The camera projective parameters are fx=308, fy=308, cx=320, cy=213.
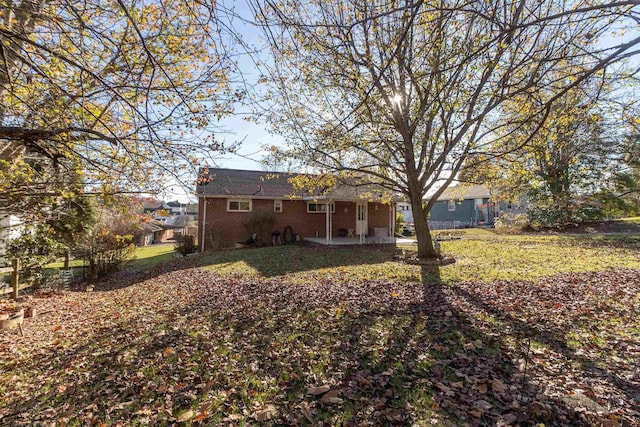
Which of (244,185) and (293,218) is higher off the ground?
(244,185)

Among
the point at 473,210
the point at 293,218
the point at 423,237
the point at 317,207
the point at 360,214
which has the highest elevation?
the point at 473,210

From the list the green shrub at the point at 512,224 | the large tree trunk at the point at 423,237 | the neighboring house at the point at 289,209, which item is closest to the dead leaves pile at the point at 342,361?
the large tree trunk at the point at 423,237

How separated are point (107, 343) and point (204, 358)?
6.15ft

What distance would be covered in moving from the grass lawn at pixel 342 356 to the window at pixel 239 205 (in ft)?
34.6

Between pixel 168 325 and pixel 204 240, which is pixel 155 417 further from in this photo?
pixel 204 240

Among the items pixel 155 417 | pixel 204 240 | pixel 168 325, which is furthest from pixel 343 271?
pixel 204 240

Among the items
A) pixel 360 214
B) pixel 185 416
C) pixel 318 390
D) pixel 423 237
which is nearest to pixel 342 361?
pixel 318 390

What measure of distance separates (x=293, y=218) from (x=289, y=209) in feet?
2.07

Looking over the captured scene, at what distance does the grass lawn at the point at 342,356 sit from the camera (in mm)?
2951

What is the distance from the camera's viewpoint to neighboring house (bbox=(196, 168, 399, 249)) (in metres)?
17.4

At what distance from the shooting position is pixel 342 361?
3857 millimetres

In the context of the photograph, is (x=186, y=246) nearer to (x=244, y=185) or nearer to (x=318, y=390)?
(x=244, y=185)

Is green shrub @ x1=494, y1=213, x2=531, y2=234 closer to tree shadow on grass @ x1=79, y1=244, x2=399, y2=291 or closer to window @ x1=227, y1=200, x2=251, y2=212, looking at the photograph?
tree shadow on grass @ x1=79, y1=244, x2=399, y2=291

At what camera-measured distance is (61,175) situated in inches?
220
